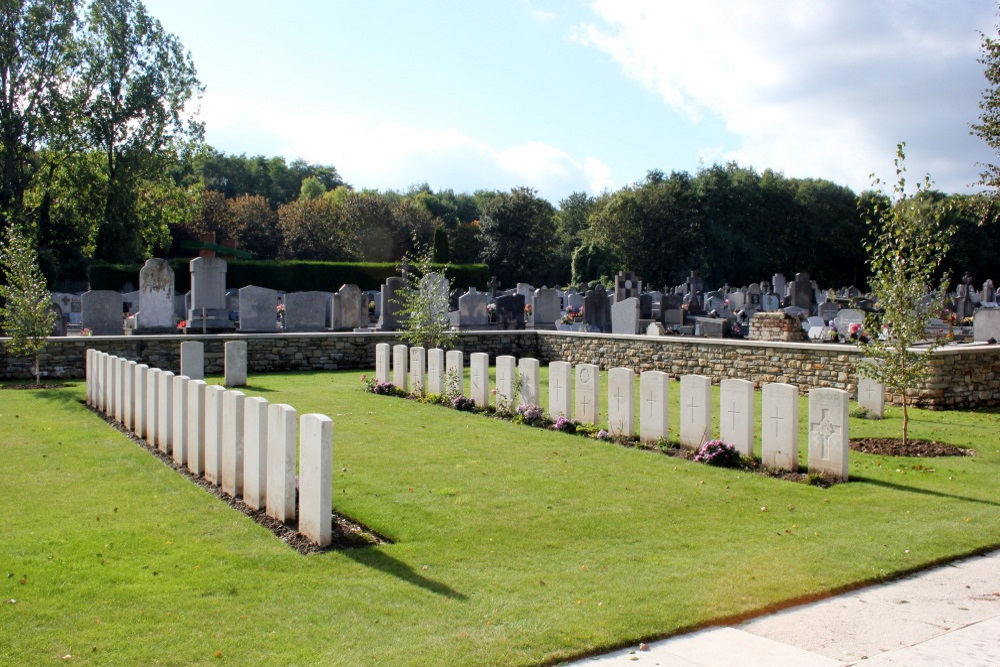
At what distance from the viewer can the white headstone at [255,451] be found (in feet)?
23.3

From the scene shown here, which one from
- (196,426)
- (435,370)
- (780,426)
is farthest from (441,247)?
(780,426)

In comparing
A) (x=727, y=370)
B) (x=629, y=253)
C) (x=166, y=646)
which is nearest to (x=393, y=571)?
(x=166, y=646)

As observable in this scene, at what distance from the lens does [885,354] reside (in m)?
10.8

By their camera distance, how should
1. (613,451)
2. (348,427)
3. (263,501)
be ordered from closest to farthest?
(263,501), (613,451), (348,427)

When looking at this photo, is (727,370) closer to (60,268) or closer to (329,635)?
(329,635)

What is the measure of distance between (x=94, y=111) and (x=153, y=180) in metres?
4.04

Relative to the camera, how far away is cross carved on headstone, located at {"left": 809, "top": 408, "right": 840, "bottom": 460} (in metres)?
8.73

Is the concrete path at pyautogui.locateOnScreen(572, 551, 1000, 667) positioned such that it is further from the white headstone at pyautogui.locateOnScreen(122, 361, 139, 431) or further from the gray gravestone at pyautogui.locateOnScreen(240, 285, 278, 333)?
the gray gravestone at pyautogui.locateOnScreen(240, 285, 278, 333)

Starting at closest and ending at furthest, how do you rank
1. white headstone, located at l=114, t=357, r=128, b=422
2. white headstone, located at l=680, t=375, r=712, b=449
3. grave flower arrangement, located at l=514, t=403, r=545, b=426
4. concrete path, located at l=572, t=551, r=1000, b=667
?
concrete path, located at l=572, t=551, r=1000, b=667 → white headstone, located at l=680, t=375, r=712, b=449 → white headstone, located at l=114, t=357, r=128, b=422 → grave flower arrangement, located at l=514, t=403, r=545, b=426

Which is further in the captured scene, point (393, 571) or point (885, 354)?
point (885, 354)

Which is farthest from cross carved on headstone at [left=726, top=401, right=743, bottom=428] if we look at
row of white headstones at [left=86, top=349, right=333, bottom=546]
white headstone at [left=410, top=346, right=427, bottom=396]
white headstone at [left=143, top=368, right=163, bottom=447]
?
white headstone at [left=410, top=346, right=427, bottom=396]

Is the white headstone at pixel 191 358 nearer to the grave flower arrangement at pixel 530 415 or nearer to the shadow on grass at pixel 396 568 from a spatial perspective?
the grave flower arrangement at pixel 530 415

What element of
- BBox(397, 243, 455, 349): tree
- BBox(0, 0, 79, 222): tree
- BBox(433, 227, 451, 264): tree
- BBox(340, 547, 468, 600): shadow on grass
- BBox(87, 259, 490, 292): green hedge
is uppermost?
BBox(0, 0, 79, 222): tree

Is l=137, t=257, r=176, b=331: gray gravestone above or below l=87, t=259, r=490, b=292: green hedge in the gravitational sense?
below
